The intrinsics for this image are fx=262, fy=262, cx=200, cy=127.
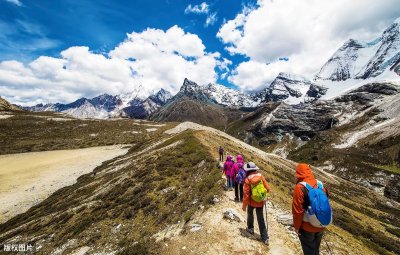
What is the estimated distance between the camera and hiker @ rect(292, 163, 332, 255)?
8.97m

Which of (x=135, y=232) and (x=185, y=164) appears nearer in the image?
(x=135, y=232)

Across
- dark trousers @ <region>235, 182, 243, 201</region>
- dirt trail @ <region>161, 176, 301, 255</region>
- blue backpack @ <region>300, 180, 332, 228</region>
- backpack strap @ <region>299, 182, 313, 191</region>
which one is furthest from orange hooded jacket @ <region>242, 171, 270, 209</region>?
dark trousers @ <region>235, 182, 243, 201</region>

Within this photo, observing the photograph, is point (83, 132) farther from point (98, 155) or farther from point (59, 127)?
point (98, 155)

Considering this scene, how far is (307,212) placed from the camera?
29.8ft

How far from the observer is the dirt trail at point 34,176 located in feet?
126

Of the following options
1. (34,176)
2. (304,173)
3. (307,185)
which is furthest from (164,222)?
(34,176)

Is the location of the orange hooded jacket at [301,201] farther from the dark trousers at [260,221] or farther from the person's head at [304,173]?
the dark trousers at [260,221]

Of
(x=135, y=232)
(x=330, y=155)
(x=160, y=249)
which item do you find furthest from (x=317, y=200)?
(x=330, y=155)

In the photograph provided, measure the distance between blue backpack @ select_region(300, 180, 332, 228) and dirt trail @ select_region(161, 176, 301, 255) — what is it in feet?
18.4

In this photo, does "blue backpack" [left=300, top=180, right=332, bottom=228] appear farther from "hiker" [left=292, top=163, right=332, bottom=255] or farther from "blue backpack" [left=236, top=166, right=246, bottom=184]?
"blue backpack" [left=236, top=166, right=246, bottom=184]

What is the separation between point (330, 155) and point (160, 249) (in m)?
196

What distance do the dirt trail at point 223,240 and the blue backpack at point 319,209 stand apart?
5620mm

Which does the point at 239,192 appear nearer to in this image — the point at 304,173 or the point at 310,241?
the point at 310,241

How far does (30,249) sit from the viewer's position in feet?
70.6
